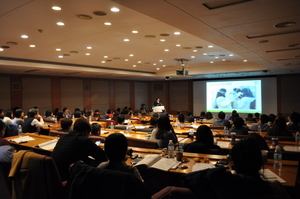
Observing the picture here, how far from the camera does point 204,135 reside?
143 inches

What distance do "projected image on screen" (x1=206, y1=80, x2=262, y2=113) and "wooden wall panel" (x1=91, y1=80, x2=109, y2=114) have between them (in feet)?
23.1

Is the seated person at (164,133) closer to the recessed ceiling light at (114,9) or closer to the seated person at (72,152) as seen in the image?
the seated person at (72,152)

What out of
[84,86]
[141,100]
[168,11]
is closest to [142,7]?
[168,11]

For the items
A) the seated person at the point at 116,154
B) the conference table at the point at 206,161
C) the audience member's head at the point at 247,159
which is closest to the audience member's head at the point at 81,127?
the conference table at the point at 206,161

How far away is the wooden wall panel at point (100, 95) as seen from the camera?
52.1ft

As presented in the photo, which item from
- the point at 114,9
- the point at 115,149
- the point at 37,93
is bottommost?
the point at 115,149

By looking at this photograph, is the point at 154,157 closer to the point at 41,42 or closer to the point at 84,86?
the point at 41,42

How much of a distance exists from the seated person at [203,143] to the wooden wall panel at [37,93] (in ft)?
36.8

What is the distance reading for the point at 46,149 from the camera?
4023 millimetres

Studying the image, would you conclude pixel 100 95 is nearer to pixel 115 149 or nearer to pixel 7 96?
pixel 7 96

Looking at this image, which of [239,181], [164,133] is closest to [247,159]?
[239,181]

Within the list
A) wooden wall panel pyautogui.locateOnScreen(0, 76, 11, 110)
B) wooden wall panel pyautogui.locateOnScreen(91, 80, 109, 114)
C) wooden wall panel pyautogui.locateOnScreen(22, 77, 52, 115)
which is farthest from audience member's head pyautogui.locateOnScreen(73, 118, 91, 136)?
wooden wall panel pyautogui.locateOnScreen(91, 80, 109, 114)

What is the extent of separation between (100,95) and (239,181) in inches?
596

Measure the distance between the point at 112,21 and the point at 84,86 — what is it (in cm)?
1128
